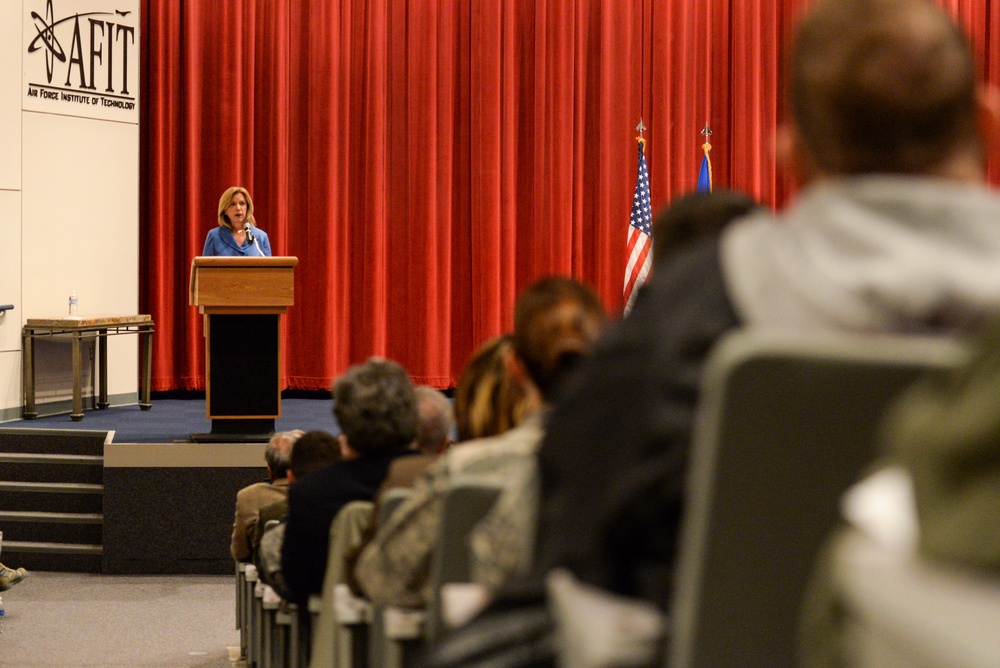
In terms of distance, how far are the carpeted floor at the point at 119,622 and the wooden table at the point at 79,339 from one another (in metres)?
1.59

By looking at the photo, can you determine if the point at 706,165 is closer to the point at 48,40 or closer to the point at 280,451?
the point at 48,40

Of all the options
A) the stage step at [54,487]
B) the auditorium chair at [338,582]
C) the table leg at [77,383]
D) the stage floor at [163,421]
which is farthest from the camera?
the table leg at [77,383]

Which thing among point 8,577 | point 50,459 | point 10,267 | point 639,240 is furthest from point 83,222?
point 639,240

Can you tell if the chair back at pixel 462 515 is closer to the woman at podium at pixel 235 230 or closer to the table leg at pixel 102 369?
the woman at podium at pixel 235 230

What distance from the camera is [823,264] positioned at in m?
0.89

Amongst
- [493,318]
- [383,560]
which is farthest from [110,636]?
[493,318]

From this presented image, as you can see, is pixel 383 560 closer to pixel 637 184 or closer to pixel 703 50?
pixel 637 184

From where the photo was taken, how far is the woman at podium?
7359mm

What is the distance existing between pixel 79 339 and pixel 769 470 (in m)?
7.73

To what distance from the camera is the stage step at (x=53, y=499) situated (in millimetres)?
6793

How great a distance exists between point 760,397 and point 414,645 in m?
1.27

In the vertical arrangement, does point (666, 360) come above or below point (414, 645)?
above

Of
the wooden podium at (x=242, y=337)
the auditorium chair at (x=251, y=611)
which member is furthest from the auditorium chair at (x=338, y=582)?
the wooden podium at (x=242, y=337)

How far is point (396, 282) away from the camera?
32.6 ft
